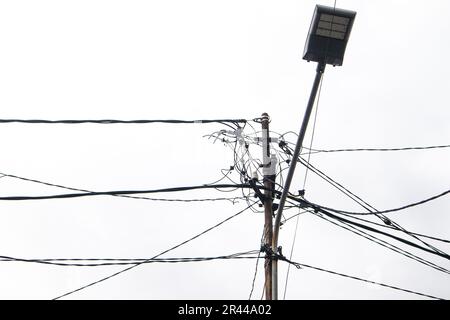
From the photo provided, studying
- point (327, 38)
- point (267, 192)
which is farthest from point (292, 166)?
point (267, 192)

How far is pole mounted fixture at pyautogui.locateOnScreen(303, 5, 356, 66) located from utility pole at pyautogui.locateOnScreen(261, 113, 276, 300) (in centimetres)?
269

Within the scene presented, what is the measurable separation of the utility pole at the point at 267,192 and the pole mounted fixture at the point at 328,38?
106 inches

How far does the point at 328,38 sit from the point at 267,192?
9.30 feet

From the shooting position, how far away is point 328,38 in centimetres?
482

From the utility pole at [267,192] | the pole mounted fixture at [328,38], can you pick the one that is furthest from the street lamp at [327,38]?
the utility pole at [267,192]

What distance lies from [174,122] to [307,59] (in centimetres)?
302

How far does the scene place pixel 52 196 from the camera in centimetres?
591

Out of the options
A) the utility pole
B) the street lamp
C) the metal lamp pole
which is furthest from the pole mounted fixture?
the utility pole

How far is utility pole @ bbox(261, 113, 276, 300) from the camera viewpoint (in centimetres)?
679

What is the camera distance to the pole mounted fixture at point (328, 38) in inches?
188

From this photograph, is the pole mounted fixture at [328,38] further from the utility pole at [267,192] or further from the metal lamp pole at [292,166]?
the utility pole at [267,192]

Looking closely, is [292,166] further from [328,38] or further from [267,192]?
[267,192]
